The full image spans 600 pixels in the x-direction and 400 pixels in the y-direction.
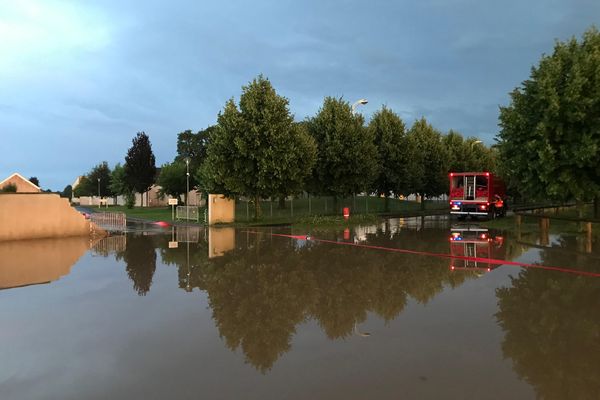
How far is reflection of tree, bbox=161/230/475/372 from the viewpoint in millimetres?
6488

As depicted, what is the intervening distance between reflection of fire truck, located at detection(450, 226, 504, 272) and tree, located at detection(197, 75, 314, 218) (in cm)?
1190

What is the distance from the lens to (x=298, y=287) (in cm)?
926

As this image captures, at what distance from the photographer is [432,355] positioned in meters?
5.42

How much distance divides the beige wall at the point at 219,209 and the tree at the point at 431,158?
24121mm

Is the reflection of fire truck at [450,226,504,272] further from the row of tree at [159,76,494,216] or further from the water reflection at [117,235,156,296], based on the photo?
the row of tree at [159,76,494,216]

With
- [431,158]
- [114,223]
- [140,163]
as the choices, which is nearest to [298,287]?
[114,223]

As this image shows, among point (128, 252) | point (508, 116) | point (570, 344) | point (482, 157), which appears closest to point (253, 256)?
point (128, 252)

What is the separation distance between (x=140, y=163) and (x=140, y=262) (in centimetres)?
5812

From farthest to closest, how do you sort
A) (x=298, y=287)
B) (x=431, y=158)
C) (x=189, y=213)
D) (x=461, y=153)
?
(x=461, y=153) → (x=431, y=158) → (x=189, y=213) → (x=298, y=287)

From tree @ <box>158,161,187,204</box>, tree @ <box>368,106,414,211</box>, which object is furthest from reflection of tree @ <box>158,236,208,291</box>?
tree @ <box>158,161,187,204</box>

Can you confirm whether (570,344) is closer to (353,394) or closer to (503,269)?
(353,394)

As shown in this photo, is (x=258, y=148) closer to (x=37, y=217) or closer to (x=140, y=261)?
(x=37, y=217)

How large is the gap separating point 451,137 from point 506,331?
53615 millimetres

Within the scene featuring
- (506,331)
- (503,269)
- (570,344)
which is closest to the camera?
(570,344)
